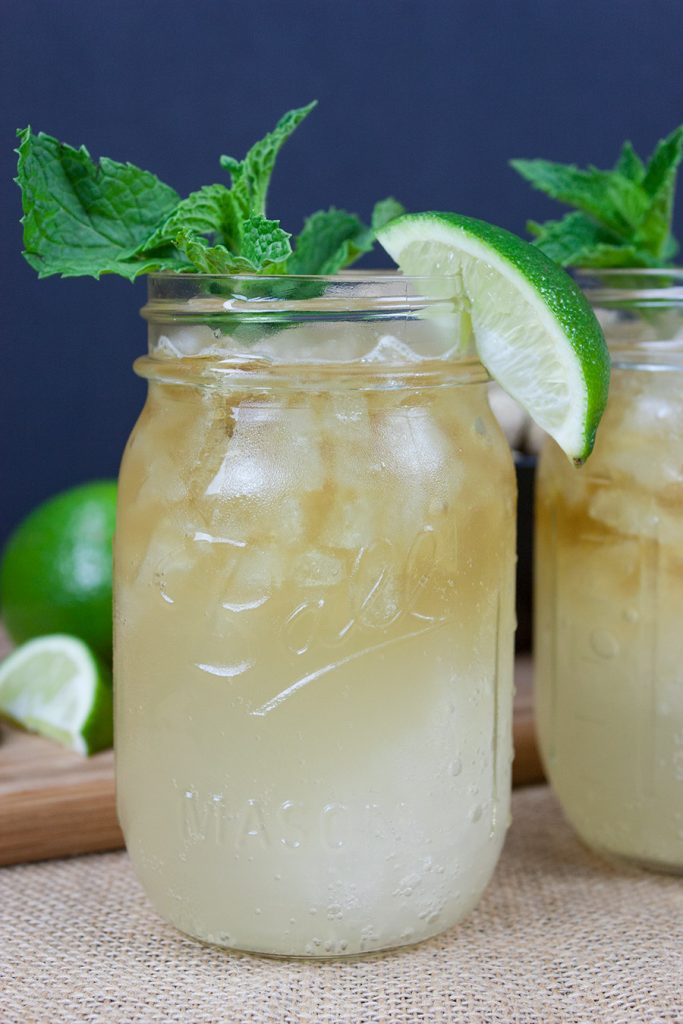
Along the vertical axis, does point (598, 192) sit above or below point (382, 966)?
above

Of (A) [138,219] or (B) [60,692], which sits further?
(B) [60,692]

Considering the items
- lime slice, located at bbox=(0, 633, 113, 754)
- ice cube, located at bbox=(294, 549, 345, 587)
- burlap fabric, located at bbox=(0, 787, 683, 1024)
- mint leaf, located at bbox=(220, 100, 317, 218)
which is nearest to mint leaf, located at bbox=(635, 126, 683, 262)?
mint leaf, located at bbox=(220, 100, 317, 218)

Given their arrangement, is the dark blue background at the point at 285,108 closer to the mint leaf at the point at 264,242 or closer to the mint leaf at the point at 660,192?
the mint leaf at the point at 660,192

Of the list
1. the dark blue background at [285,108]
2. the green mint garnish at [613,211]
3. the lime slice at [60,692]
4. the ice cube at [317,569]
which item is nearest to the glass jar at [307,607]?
the ice cube at [317,569]

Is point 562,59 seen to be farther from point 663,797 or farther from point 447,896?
point 447,896

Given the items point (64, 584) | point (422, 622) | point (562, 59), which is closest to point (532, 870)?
point (422, 622)

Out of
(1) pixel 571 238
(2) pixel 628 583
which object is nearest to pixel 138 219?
(1) pixel 571 238

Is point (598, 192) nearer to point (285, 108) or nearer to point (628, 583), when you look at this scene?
point (628, 583)

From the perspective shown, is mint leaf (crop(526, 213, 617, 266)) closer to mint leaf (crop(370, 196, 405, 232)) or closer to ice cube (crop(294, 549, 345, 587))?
mint leaf (crop(370, 196, 405, 232))
